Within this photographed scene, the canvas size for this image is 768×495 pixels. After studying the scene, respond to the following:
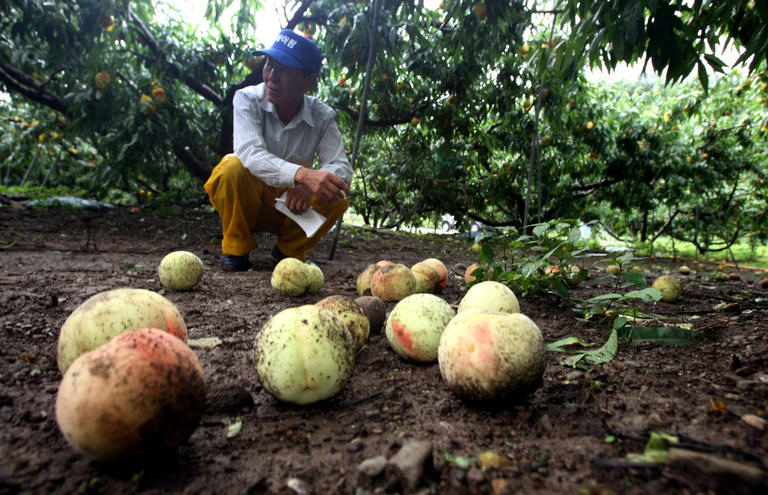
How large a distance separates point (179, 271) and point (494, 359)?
2479mm

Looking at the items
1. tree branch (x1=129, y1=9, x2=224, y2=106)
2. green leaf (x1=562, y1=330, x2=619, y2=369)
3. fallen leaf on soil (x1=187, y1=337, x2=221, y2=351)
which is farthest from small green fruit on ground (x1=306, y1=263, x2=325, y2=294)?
tree branch (x1=129, y1=9, x2=224, y2=106)

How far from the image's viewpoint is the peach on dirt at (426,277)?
3.24 metres

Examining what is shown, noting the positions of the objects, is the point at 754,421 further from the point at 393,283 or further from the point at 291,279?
the point at 291,279

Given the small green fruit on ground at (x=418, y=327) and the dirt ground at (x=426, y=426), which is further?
the small green fruit on ground at (x=418, y=327)

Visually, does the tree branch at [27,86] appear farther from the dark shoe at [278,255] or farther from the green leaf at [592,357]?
the green leaf at [592,357]

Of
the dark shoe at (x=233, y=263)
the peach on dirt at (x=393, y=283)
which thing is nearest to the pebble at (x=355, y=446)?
the peach on dirt at (x=393, y=283)

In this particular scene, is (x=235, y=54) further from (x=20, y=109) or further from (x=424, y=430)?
(x=20, y=109)

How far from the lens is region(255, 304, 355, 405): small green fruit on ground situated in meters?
1.42

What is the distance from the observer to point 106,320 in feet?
4.81

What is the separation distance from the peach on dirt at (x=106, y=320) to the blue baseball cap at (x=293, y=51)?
8.81ft

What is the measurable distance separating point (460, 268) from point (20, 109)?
12.0m

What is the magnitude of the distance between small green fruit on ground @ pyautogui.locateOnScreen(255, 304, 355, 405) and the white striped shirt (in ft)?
7.77

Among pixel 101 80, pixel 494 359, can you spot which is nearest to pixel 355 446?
pixel 494 359

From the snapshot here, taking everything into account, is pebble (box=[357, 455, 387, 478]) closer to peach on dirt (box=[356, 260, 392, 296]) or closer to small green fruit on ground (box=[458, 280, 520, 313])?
small green fruit on ground (box=[458, 280, 520, 313])
